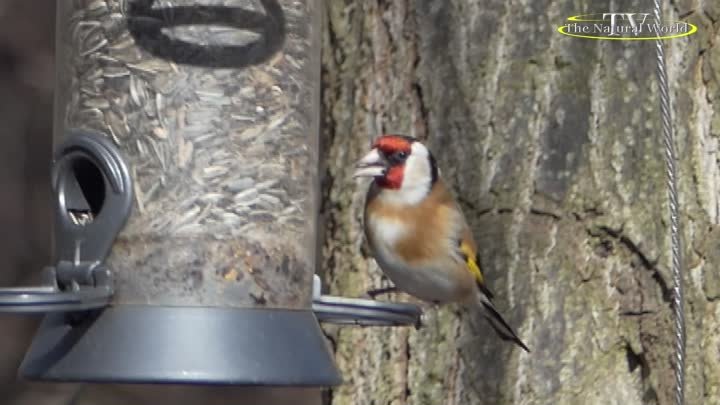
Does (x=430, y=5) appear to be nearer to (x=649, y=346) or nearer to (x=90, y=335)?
(x=649, y=346)

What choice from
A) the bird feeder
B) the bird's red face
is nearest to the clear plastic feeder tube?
the bird feeder

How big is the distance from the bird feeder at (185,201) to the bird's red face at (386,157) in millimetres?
431

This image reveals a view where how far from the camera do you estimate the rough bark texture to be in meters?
4.20

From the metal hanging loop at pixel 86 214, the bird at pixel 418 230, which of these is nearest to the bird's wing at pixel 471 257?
the bird at pixel 418 230

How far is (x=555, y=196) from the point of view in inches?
166

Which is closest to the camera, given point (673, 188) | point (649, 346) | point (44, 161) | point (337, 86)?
point (673, 188)

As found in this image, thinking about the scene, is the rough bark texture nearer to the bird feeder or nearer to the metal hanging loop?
the bird feeder

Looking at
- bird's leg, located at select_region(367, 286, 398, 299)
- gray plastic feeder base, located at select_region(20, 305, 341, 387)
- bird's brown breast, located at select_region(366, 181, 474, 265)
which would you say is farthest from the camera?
bird's leg, located at select_region(367, 286, 398, 299)

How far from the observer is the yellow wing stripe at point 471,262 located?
4.29 m

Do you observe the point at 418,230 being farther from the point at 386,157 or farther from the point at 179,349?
the point at 179,349

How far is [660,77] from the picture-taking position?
11.3ft

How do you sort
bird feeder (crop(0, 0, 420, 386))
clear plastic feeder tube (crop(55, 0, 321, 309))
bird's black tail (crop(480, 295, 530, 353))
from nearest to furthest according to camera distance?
bird feeder (crop(0, 0, 420, 386)) → clear plastic feeder tube (crop(55, 0, 321, 309)) → bird's black tail (crop(480, 295, 530, 353))

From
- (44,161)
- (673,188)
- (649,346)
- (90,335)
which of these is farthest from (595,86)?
(44,161)

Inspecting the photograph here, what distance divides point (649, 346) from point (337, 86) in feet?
3.80
